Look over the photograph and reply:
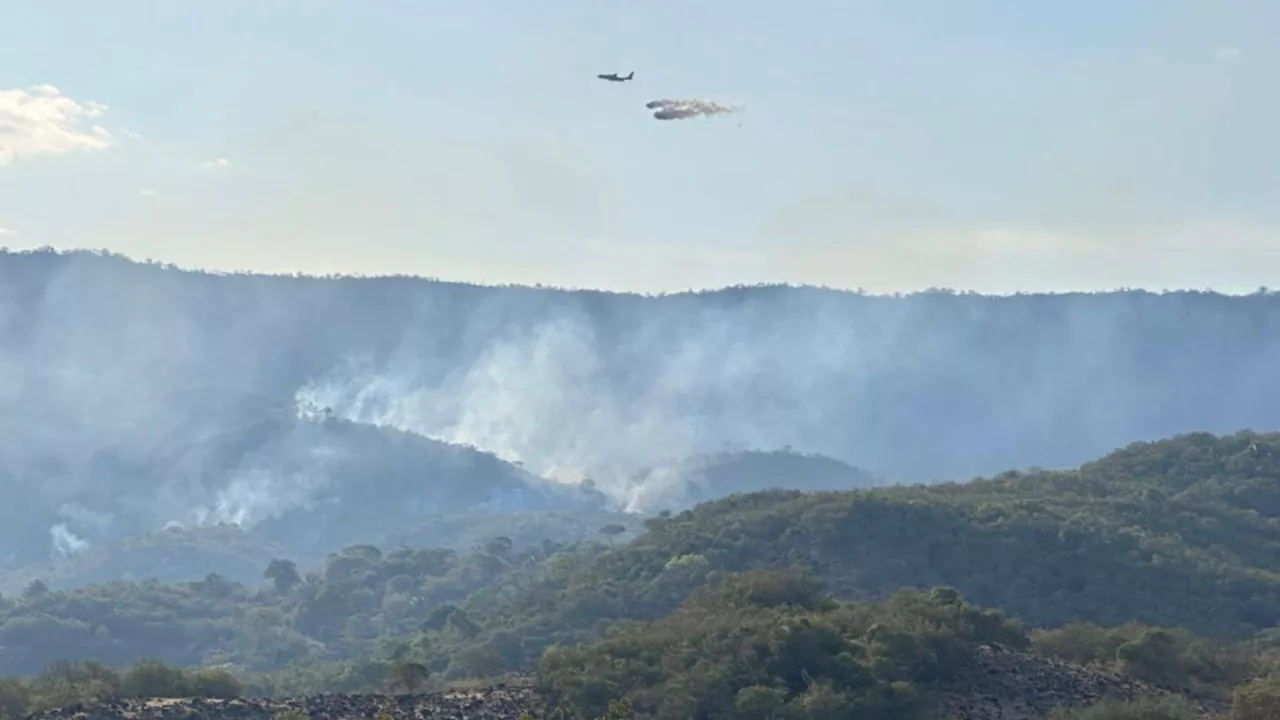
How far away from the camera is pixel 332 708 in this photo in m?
49.6

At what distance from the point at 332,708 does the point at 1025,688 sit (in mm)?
20907

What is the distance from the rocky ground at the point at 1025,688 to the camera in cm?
5219

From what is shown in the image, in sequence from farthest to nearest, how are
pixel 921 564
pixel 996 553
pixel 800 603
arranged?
pixel 921 564
pixel 996 553
pixel 800 603

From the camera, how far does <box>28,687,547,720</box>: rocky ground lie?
47.1 m

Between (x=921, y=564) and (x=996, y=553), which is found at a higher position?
(x=996, y=553)

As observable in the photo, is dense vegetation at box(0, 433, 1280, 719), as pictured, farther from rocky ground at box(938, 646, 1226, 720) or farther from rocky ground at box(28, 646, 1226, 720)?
rocky ground at box(28, 646, 1226, 720)

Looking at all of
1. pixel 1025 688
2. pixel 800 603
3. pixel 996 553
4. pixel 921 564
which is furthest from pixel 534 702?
pixel 996 553

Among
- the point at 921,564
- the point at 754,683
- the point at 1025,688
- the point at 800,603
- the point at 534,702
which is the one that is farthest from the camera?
the point at 921,564

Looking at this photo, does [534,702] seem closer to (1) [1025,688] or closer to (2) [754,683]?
(2) [754,683]

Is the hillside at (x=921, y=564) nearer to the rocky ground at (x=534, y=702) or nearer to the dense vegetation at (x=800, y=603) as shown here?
the dense vegetation at (x=800, y=603)

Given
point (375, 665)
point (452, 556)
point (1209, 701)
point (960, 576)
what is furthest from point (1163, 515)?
point (452, 556)

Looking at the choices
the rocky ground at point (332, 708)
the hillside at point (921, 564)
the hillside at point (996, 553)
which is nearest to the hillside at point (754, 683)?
the rocky ground at point (332, 708)

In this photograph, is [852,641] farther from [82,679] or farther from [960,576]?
[960,576]

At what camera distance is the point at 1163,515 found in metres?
117
